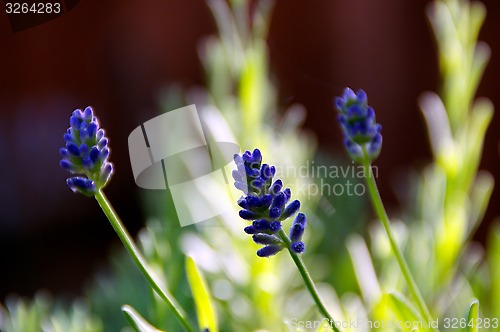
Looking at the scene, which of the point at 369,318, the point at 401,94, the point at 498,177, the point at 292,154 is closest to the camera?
the point at 369,318

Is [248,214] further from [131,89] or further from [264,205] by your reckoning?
[131,89]

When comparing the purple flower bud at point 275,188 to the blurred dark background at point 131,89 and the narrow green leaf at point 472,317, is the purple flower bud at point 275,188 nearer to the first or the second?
the narrow green leaf at point 472,317

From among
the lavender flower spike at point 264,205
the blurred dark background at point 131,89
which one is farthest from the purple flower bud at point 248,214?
the blurred dark background at point 131,89

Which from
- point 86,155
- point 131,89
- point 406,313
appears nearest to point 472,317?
point 406,313

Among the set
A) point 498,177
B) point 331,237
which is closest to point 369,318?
point 331,237

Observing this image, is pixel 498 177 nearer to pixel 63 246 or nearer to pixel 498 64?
pixel 498 64
